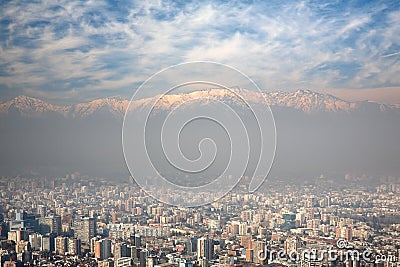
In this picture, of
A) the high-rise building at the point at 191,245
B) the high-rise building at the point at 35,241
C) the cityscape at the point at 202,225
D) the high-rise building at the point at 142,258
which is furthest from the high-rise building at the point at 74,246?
the high-rise building at the point at 191,245

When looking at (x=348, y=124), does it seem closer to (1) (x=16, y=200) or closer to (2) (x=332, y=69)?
(2) (x=332, y=69)

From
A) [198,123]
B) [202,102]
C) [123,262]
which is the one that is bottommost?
[123,262]

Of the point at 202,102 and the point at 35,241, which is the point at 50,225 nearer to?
the point at 35,241

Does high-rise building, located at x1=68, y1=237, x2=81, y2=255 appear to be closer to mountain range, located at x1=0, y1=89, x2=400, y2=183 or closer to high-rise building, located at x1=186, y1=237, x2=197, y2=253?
mountain range, located at x1=0, y1=89, x2=400, y2=183

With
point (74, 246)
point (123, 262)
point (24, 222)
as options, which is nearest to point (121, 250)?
point (123, 262)

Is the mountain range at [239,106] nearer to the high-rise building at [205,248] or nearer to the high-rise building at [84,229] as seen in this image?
the high-rise building at [84,229]
